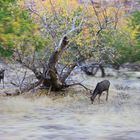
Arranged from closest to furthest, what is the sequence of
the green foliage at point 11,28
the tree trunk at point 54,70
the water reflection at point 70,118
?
the water reflection at point 70,118 → the green foliage at point 11,28 → the tree trunk at point 54,70

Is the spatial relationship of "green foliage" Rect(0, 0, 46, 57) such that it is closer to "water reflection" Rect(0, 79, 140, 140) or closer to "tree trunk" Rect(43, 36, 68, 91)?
"tree trunk" Rect(43, 36, 68, 91)

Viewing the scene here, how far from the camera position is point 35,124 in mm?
14328

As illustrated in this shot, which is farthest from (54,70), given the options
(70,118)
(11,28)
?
(11,28)

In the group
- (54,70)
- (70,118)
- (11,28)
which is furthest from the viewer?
(54,70)

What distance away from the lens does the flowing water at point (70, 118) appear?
12.4m

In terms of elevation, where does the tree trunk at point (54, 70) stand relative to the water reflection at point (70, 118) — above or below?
above

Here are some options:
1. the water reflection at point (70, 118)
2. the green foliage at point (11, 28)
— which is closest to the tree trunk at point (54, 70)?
the green foliage at point (11, 28)

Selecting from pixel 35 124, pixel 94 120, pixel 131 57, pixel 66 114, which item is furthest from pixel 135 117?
pixel 131 57

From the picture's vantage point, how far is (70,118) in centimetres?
1595

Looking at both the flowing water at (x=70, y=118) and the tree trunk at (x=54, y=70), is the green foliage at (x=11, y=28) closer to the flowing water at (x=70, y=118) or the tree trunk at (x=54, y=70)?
the tree trunk at (x=54, y=70)

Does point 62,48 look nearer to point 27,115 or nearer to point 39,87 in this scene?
point 39,87

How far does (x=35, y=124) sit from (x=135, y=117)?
407cm

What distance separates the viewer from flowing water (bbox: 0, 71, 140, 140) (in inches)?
488

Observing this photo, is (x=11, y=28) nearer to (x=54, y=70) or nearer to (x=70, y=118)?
(x=70, y=118)
